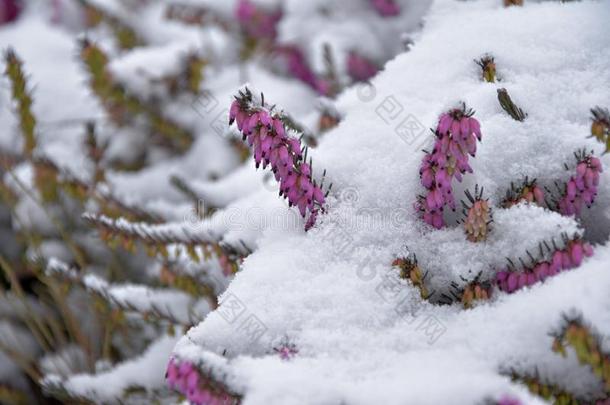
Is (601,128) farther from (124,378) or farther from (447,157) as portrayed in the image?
(124,378)

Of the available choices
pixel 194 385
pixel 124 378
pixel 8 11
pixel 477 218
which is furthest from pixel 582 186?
pixel 8 11

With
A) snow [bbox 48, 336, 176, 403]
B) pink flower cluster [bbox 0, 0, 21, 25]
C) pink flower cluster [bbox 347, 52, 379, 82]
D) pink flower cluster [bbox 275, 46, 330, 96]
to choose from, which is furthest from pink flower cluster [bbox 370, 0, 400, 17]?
pink flower cluster [bbox 0, 0, 21, 25]

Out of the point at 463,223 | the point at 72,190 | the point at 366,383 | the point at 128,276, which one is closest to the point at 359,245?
the point at 463,223

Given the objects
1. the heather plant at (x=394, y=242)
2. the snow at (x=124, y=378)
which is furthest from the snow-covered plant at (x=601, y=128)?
the snow at (x=124, y=378)

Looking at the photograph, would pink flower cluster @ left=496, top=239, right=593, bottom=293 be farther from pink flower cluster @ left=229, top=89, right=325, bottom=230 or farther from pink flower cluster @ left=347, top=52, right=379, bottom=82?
pink flower cluster @ left=347, top=52, right=379, bottom=82

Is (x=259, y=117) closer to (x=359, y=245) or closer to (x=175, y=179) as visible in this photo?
(x=359, y=245)
